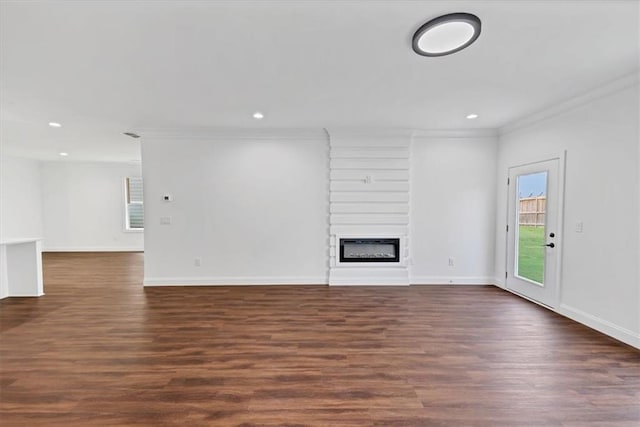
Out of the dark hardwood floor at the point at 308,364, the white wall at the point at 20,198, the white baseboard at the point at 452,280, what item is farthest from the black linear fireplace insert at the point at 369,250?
the white wall at the point at 20,198

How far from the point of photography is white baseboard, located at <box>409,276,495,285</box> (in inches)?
191

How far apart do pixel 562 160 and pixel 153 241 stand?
235 inches

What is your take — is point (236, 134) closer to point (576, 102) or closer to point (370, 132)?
point (370, 132)

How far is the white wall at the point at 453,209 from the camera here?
4.81m

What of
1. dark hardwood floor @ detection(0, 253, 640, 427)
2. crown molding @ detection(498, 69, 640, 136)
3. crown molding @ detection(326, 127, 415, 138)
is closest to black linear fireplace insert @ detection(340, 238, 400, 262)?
dark hardwood floor @ detection(0, 253, 640, 427)

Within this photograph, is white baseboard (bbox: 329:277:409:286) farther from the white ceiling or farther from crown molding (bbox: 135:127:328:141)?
the white ceiling

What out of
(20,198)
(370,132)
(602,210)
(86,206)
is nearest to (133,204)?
(86,206)

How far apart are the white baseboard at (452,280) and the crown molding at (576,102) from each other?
242 centimetres

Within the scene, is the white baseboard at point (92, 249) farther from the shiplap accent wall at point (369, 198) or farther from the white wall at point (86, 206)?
the shiplap accent wall at point (369, 198)

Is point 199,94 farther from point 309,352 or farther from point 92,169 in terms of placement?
point 92,169

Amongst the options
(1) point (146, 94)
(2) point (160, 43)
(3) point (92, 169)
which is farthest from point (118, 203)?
(2) point (160, 43)

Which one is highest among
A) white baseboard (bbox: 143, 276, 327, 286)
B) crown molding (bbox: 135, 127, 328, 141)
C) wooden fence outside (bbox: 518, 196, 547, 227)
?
crown molding (bbox: 135, 127, 328, 141)

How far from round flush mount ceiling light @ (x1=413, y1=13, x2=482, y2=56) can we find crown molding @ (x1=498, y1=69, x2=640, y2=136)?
1.93 m

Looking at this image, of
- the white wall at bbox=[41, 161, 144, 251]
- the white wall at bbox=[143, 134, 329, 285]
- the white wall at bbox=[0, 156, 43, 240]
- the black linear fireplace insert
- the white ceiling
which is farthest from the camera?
the white wall at bbox=[41, 161, 144, 251]
